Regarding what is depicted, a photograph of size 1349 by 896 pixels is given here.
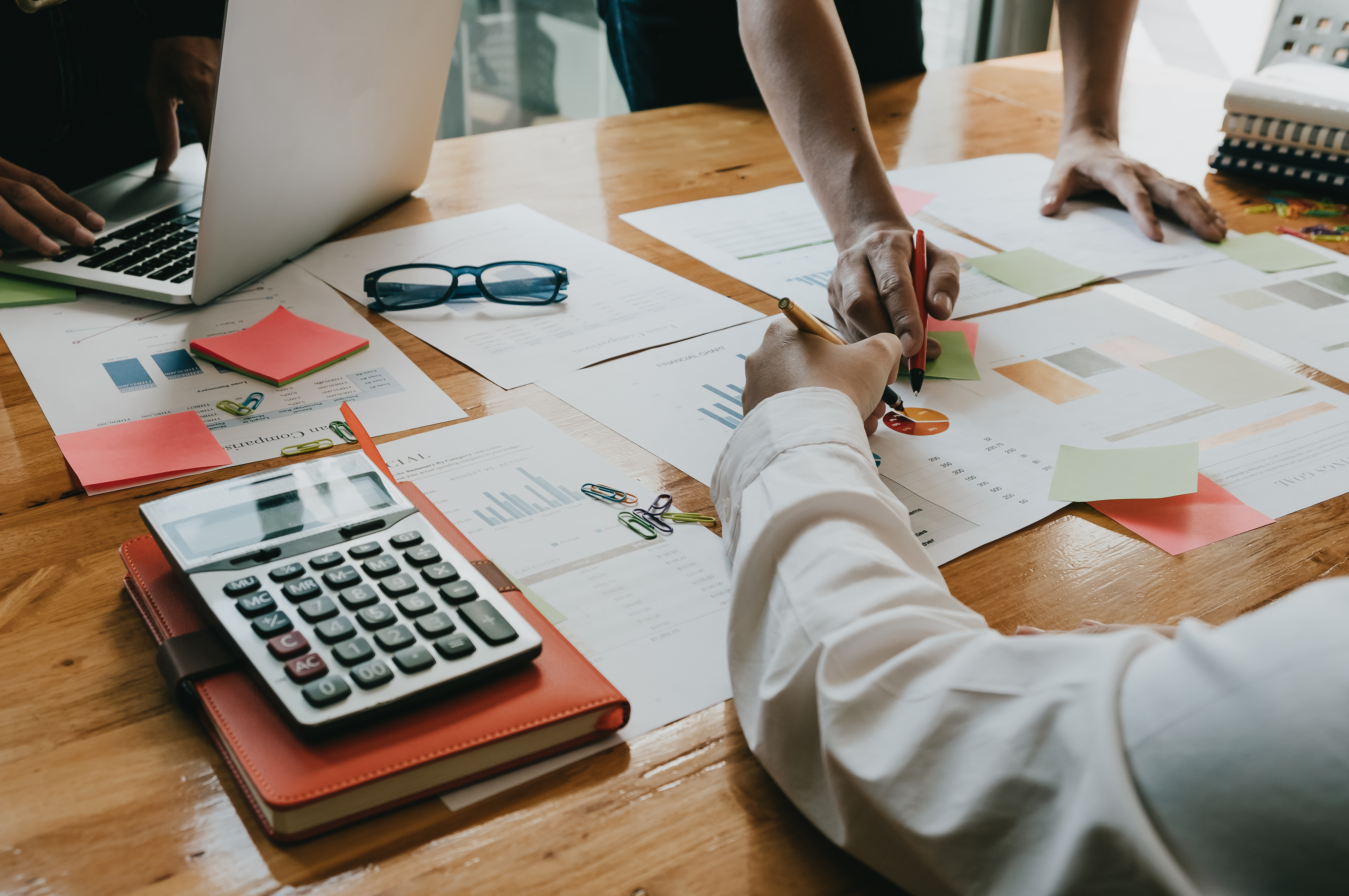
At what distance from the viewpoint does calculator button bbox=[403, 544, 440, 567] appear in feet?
1.83

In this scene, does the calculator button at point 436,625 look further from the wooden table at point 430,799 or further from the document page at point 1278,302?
the document page at point 1278,302

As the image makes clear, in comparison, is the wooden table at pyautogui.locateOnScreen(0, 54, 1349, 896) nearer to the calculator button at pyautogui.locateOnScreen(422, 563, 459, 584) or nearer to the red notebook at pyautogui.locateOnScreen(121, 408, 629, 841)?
the red notebook at pyautogui.locateOnScreen(121, 408, 629, 841)

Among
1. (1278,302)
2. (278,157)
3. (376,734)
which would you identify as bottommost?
(1278,302)

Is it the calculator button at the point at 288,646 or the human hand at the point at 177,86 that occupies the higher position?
the human hand at the point at 177,86

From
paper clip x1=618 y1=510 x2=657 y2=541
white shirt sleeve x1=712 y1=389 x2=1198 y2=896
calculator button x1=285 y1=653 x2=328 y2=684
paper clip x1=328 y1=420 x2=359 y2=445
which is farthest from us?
paper clip x1=328 y1=420 x2=359 y2=445

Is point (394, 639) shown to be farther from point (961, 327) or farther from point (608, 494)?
point (961, 327)

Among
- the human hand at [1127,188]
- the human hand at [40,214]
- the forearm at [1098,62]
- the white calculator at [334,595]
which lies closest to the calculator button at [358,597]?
the white calculator at [334,595]

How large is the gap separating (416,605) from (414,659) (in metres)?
0.04

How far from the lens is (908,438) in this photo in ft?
2.79

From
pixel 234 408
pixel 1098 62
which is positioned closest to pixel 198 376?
pixel 234 408

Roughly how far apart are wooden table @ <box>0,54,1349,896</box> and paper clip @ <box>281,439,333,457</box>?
0.06 feet

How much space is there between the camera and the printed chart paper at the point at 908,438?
746 mm

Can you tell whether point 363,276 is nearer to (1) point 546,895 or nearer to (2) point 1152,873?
(1) point 546,895

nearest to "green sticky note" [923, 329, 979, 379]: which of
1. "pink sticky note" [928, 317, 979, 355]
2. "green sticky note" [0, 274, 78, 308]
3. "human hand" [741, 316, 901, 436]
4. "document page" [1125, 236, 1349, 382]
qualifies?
"pink sticky note" [928, 317, 979, 355]
